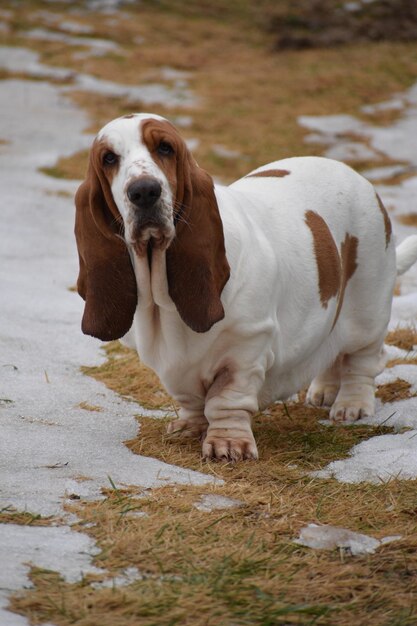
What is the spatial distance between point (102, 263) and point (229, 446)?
888 millimetres

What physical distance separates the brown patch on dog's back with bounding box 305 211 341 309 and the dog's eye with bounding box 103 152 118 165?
3.65 ft

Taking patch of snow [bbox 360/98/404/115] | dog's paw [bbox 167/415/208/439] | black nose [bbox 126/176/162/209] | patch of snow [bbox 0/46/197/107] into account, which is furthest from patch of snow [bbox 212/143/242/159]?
black nose [bbox 126/176/162/209]

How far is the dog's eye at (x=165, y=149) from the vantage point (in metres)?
3.85

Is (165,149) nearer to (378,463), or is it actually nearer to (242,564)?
(378,463)

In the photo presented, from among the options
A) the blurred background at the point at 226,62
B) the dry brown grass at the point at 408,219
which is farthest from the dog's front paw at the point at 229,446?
the blurred background at the point at 226,62

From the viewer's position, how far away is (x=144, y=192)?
3.69 meters

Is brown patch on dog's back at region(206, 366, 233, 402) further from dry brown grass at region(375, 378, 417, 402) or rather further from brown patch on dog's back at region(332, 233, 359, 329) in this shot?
dry brown grass at region(375, 378, 417, 402)

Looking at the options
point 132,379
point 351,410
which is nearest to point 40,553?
point 351,410

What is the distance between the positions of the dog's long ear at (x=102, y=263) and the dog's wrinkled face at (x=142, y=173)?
0.09 m

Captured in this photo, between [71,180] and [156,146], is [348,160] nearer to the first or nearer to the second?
[71,180]

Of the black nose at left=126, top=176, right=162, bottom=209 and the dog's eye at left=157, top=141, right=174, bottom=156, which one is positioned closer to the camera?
the black nose at left=126, top=176, right=162, bottom=209

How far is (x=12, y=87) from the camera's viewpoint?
13.1 meters

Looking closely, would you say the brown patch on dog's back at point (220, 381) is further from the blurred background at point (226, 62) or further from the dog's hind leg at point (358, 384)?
the blurred background at point (226, 62)

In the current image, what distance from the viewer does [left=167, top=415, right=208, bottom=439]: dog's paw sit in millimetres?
4465
